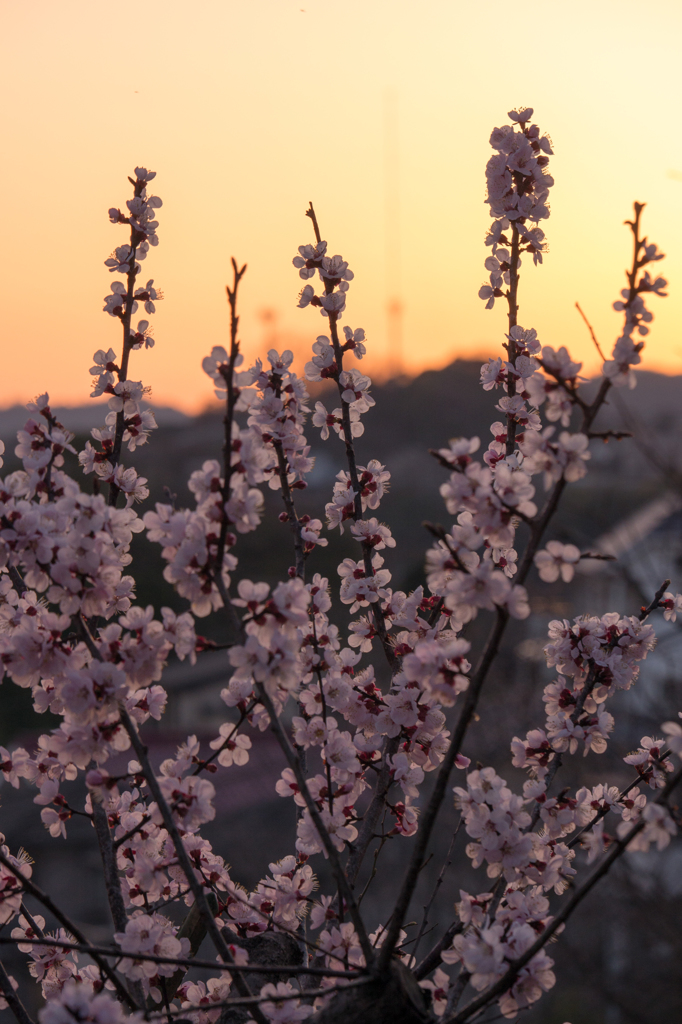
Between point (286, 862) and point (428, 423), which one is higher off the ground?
point (286, 862)

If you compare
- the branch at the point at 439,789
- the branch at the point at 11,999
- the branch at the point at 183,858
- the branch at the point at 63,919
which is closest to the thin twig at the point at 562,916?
the branch at the point at 439,789

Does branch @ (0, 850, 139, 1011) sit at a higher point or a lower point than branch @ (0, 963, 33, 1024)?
higher

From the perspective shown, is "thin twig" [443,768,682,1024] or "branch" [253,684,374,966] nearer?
"thin twig" [443,768,682,1024]

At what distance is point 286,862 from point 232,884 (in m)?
0.16

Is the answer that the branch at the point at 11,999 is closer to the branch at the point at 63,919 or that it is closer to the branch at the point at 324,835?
the branch at the point at 63,919

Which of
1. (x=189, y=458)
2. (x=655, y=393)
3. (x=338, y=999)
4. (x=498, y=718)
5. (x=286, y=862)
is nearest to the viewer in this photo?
(x=338, y=999)

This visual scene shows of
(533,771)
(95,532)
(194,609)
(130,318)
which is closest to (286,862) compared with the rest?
(533,771)

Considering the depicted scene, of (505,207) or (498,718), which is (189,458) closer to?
(498,718)

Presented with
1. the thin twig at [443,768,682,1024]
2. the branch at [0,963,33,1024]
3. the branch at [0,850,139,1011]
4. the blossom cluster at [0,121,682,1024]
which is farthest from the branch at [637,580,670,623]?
the branch at [0,963,33,1024]

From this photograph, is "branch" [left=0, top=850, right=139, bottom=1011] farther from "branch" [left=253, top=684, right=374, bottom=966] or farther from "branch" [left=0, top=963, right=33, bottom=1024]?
"branch" [left=253, top=684, right=374, bottom=966]

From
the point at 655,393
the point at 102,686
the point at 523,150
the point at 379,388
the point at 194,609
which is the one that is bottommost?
the point at 379,388

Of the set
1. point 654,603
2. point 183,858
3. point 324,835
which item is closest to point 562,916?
point 324,835

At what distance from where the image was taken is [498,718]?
1337 cm

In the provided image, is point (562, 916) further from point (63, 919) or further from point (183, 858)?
point (63, 919)
